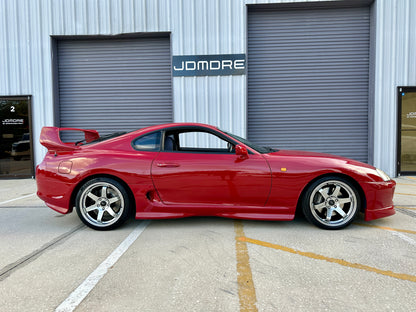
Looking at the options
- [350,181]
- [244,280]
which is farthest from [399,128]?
[244,280]

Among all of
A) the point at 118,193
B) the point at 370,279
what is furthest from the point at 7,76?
the point at 370,279

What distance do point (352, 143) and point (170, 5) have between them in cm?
658

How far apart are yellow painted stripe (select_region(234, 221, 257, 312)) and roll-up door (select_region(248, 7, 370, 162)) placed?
5865 millimetres

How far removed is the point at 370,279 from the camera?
231cm

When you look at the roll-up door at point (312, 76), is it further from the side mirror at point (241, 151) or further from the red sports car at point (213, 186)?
the side mirror at point (241, 151)

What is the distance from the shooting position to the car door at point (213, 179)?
3469 millimetres

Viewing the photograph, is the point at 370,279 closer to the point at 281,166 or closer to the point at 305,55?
the point at 281,166

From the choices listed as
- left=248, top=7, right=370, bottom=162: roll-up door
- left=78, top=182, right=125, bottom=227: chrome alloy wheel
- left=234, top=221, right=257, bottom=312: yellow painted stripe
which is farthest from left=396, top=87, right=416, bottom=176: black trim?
left=78, top=182, right=125, bottom=227: chrome alloy wheel

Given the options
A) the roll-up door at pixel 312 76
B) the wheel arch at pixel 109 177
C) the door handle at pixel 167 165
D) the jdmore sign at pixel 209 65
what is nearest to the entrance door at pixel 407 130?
the roll-up door at pixel 312 76

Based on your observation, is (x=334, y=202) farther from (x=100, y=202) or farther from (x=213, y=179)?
(x=100, y=202)

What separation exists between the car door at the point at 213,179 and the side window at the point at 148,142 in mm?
219

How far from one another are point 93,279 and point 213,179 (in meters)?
1.69

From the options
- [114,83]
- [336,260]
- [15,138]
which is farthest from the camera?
[114,83]

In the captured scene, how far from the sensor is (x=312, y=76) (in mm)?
8297
